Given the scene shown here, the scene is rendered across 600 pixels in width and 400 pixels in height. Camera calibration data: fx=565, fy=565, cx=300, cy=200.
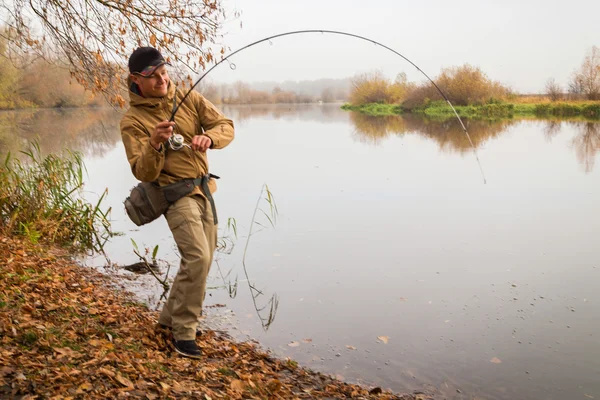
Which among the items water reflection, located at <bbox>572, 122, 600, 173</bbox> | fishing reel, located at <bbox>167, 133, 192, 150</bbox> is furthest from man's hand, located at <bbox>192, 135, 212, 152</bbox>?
water reflection, located at <bbox>572, 122, 600, 173</bbox>

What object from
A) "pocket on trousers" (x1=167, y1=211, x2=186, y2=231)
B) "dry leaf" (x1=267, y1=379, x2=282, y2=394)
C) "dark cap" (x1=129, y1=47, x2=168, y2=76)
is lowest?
"dry leaf" (x1=267, y1=379, x2=282, y2=394)

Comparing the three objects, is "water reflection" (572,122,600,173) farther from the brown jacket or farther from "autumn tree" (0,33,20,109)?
"autumn tree" (0,33,20,109)

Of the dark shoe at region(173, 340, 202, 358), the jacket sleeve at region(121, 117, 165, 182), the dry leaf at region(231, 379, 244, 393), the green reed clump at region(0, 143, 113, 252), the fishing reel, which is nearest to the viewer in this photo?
the dry leaf at region(231, 379, 244, 393)

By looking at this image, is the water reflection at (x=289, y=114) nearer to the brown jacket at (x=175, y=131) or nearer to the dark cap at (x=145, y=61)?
the brown jacket at (x=175, y=131)

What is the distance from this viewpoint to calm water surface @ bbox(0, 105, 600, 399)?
490cm

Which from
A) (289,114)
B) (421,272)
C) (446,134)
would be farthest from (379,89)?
(421,272)

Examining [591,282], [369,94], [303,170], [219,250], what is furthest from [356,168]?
[369,94]

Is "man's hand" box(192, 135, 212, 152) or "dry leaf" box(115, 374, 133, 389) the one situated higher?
"man's hand" box(192, 135, 212, 152)

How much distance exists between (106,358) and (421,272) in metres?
4.77

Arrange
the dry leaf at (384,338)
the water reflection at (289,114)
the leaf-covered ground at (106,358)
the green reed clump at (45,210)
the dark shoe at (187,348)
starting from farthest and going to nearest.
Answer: the water reflection at (289,114), the green reed clump at (45,210), the dry leaf at (384,338), the dark shoe at (187,348), the leaf-covered ground at (106,358)

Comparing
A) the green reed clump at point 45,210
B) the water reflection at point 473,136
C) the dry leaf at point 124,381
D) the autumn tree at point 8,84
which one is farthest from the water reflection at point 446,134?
the dry leaf at point 124,381

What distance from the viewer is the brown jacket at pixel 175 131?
149 inches

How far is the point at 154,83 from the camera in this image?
12.9ft

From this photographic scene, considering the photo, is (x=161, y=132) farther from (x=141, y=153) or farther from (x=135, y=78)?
(x=135, y=78)
